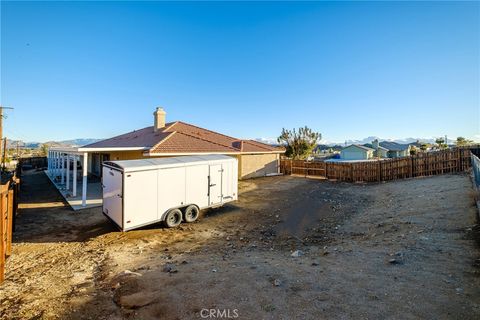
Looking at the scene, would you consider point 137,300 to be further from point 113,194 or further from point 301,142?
point 301,142

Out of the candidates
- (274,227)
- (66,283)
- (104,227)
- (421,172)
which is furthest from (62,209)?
(421,172)

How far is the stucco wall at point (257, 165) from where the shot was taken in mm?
22453

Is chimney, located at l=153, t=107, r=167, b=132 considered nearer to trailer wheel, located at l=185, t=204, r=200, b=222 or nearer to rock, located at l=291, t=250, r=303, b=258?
trailer wheel, located at l=185, t=204, r=200, b=222

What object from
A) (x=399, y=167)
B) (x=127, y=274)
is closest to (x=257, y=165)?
(x=399, y=167)

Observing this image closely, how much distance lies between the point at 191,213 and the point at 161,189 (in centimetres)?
193

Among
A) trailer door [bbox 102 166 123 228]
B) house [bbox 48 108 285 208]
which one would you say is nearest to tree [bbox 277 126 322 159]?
house [bbox 48 108 285 208]

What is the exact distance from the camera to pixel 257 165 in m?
23.6

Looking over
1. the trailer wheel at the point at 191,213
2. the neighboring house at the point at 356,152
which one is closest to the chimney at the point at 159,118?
the trailer wheel at the point at 191,213

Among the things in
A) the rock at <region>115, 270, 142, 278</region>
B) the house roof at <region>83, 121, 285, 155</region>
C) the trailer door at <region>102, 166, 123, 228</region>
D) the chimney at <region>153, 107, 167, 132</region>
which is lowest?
the rock at <region>115, 270, 142, 278</region>

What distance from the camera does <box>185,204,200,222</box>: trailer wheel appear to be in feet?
33.1

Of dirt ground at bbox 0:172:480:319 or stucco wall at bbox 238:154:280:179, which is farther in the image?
stucco wall at bbox 238:154:280:179

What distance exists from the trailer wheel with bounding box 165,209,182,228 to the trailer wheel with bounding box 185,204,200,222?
364 mm

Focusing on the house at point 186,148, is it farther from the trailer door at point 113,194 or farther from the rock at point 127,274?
the rock at point 127,274

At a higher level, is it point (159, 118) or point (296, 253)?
point (159, 118)
